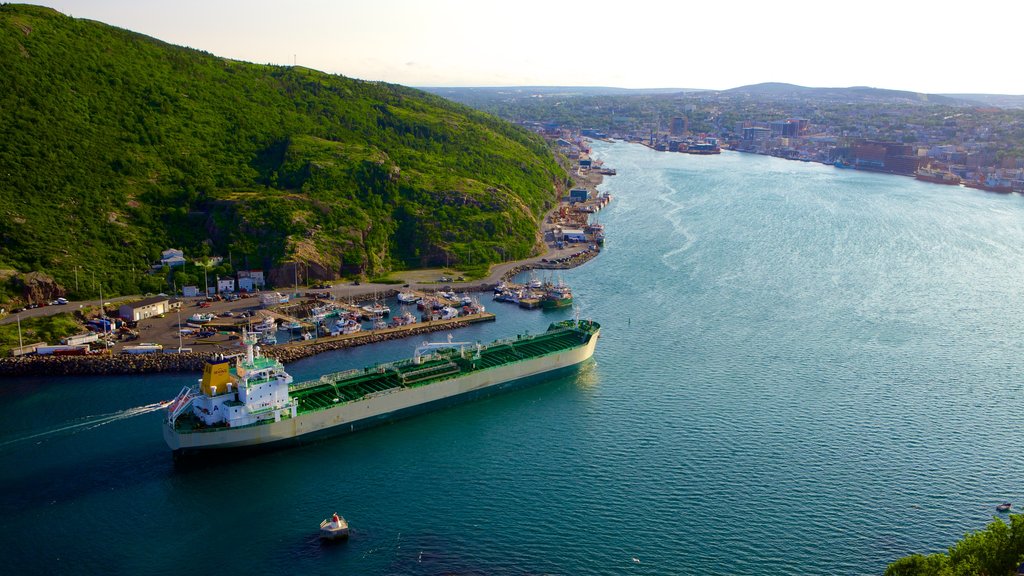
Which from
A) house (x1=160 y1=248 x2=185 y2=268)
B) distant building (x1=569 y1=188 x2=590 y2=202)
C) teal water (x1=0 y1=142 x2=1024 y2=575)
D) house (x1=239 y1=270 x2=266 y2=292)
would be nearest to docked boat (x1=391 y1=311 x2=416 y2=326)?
teal water (x1=0 y1=142 x2=1024 y2=575)

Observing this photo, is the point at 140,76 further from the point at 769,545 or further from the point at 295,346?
the point at 769,545

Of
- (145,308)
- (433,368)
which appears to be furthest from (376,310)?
(145,308)

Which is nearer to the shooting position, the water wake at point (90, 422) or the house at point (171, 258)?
the water wake at point (90, 422)

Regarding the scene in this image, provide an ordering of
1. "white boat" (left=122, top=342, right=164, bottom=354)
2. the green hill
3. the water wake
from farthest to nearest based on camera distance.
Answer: the green hill → "white boat" (left=122, top=342, right=164, bottom=354) → the water wake

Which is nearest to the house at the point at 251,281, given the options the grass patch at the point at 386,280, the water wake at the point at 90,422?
the grass patch at the point at 386,280

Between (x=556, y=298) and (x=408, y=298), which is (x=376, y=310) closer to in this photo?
(x=408, y=298)

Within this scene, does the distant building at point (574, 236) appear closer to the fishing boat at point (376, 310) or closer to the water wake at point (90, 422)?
the fishing boat at point (376, 310)

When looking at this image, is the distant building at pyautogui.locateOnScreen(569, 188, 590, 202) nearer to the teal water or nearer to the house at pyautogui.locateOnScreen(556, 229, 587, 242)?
the house at pyautogui.locateOnScreen(556, 229, 587, 242)
